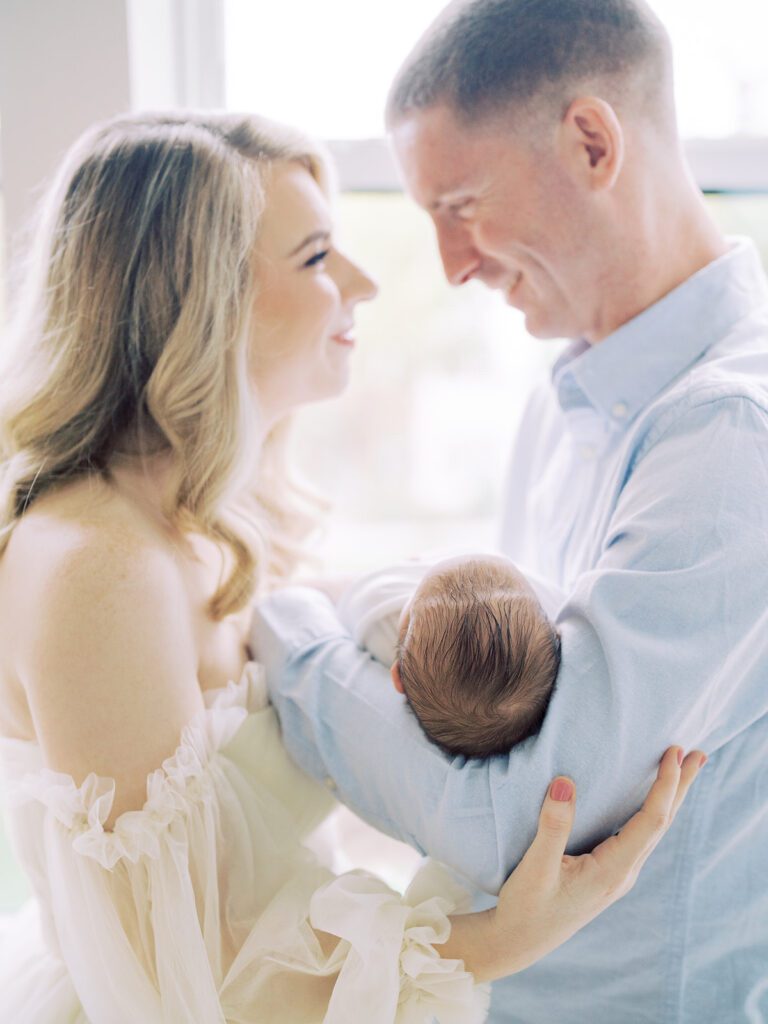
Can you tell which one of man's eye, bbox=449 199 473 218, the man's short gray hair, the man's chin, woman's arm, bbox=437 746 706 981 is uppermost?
the man's short gray hair

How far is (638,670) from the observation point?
987 millimetres

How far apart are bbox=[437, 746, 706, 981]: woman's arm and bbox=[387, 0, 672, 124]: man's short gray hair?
0.89m

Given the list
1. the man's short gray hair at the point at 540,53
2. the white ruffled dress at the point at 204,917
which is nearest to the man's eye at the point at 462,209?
the man's short gray hair at the point at 540,53

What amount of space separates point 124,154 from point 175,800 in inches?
34.3

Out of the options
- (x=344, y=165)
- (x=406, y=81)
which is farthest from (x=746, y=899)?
(x=344, y=165)

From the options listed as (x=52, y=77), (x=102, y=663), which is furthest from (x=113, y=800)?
(x=52, y=77)

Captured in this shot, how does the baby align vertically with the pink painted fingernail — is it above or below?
above

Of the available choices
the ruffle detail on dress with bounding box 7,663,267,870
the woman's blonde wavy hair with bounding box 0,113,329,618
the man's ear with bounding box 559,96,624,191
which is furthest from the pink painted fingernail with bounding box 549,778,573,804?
the man's ear with bounding box 559,96,624,191

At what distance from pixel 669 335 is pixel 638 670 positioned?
19.8 inches

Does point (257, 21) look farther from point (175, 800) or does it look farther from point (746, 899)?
point (746, 899)

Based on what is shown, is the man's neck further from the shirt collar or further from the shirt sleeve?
the shirt sleeve

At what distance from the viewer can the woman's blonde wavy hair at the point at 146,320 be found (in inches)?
48.4

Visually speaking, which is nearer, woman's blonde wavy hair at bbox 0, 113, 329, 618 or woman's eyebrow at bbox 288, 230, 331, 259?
woman's blonde wavy hair at bbox 0, 113, 329, 618

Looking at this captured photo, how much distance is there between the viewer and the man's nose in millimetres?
1362
